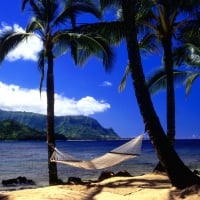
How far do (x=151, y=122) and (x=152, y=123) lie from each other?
0.03m

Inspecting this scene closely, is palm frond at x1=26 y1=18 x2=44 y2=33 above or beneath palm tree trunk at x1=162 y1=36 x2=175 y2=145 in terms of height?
above

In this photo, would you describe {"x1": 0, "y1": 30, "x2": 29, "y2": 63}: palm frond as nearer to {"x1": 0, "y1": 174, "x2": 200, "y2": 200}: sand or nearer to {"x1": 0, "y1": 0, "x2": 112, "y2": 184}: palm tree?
{"x1": 0, "y1": 0, "x2": 112, "y2": 184}: palm tree

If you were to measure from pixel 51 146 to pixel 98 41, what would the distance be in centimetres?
301

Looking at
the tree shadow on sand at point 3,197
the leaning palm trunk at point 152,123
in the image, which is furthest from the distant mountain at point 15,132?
the leaning palm trunk at point 152,123

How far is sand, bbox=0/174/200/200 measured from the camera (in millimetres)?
7895

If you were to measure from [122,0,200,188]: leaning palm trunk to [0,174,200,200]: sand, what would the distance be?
0.28 meters

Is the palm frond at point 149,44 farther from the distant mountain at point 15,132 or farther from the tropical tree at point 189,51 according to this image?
the distant mountain at point 15,132

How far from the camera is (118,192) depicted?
353 inches

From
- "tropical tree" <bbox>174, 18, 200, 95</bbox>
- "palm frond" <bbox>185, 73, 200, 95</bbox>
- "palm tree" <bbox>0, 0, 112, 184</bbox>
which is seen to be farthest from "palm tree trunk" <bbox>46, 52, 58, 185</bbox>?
"palm frond" <bbox>185, 73, 200, 95</bbox>

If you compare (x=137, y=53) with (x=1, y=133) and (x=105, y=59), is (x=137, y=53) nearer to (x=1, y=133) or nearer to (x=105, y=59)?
(x=105, y=59)

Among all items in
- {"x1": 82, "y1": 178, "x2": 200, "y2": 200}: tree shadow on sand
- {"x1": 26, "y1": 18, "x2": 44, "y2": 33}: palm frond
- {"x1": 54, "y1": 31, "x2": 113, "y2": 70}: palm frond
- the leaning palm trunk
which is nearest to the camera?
the leaning palm trunk

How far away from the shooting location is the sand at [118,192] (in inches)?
311

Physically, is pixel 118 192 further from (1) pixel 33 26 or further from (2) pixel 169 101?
(1) pixel 33 26

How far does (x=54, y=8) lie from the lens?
1241 cm
